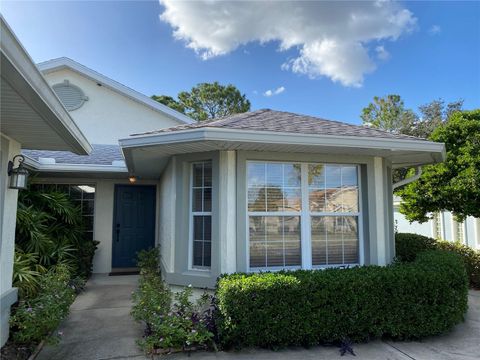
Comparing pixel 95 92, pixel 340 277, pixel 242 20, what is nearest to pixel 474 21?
pixel 242 20

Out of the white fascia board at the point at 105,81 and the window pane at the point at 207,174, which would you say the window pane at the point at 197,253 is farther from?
the white fascia board at the point at 105,81

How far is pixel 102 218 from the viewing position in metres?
9.65

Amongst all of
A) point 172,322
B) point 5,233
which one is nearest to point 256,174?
point 172,322

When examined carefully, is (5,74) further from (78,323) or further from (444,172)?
(444,172)

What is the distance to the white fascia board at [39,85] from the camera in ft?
6.91

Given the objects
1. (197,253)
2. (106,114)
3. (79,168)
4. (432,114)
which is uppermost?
(432,114)

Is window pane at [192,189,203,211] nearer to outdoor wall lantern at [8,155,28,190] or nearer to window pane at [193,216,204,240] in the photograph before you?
window pane at [193,216,204,240]

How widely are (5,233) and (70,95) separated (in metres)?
7.97

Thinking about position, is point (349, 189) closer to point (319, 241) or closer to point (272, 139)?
point (319, 241)

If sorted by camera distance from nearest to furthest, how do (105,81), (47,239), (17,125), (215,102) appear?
(17,125) < (47,239) < (105,81) < (215,102)

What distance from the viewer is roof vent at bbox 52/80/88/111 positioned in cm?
1095

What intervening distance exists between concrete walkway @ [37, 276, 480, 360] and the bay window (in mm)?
1376

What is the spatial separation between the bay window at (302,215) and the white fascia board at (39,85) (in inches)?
102

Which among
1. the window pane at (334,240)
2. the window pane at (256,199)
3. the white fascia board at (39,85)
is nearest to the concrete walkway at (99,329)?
the window pane at (256,199)
